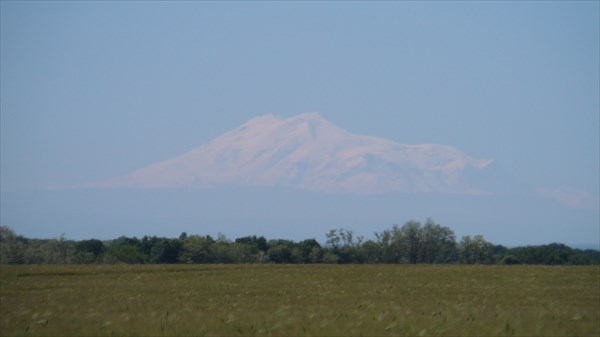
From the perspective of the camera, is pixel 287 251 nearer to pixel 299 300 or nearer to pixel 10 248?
pixel 10 248

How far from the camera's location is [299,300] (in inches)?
1000

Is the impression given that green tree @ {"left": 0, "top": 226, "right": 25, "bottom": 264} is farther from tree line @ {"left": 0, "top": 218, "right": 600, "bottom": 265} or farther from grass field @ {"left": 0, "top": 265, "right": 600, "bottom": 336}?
grass field @ {"left": 0, "top": 265, "right": 600, "bottom": 336}

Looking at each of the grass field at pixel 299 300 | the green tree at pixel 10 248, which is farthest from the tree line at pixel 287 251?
the grass field at pixel 299 300

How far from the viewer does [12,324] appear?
Result: 55.6ft

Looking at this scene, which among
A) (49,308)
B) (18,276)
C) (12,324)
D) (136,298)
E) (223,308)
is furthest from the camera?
(18,276)

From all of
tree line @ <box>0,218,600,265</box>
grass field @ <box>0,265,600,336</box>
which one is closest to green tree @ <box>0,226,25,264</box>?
tree line @ <box>0,218,600,265</box>

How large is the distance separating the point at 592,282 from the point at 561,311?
573 inches

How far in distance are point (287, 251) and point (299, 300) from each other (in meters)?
72.5

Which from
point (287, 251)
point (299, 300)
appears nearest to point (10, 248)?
point (287, 251)

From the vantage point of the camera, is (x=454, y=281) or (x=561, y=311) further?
(x=454, y=281)

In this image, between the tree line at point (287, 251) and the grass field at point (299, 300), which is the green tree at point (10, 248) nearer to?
the tree line at point (287, 251)

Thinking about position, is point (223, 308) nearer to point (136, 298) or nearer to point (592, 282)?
point (136, 298)

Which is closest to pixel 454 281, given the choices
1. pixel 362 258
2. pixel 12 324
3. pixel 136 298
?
pixel 136 298

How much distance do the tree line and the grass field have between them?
50368 millimetres
